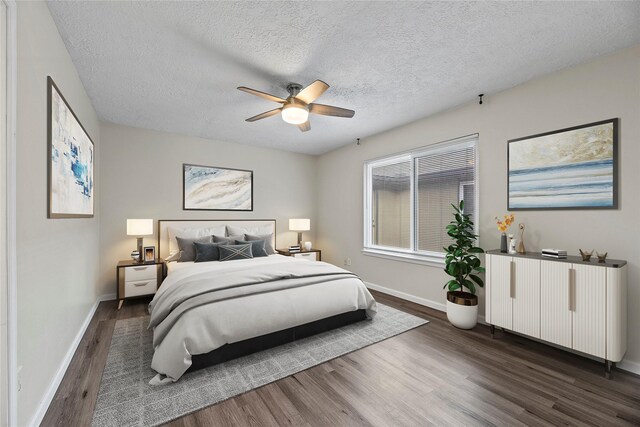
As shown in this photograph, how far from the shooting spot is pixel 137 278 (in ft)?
11.9

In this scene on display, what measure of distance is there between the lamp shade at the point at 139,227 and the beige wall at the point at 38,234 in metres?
1.48

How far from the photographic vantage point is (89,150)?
2.93 meters

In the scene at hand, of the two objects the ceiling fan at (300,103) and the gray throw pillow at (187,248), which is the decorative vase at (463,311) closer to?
the ceiling fan at (300,103)

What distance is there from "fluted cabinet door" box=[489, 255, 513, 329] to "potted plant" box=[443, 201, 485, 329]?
22cm

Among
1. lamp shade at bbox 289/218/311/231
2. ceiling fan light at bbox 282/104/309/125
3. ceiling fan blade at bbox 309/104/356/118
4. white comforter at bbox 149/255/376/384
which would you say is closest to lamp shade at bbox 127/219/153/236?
white comforter at bbox 149/255/376/384

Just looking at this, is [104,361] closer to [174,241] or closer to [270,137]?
[174,241]

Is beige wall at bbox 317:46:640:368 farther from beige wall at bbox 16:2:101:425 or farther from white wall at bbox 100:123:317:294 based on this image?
beige wall at bbox 16:2:101:425

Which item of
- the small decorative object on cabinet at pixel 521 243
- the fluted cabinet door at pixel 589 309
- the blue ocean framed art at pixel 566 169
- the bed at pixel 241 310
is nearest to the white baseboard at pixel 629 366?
the fluted cabinet door at pixel 589 309

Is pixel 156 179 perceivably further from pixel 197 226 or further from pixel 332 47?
pixel 332 47

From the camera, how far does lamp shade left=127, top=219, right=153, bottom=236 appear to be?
3695 mm

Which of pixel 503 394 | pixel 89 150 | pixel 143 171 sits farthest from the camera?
pixel 143 171

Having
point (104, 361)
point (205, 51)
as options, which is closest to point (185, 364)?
point (104, 361)

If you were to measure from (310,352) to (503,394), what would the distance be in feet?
4.87

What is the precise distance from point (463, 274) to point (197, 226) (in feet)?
13.1
